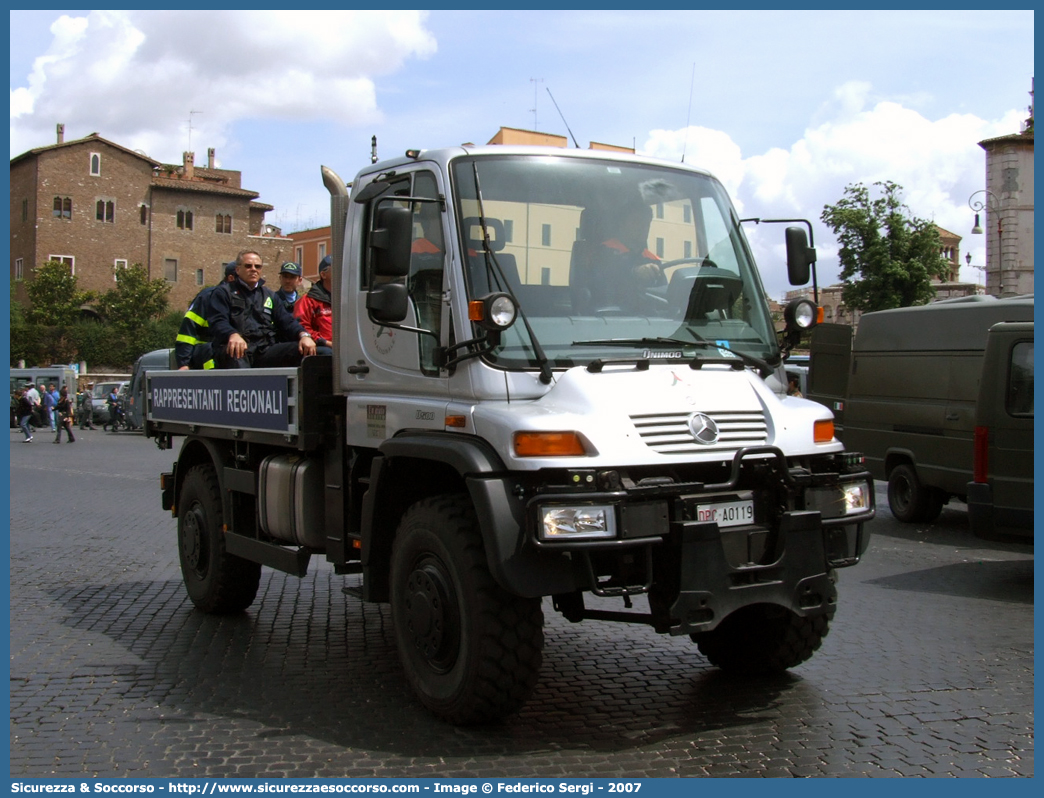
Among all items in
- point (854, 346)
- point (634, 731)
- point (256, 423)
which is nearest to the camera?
point (634, 731)

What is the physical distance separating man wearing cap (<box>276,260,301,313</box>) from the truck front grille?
4.14 meters

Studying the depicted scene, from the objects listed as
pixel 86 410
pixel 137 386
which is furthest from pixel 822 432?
pixel 86 410

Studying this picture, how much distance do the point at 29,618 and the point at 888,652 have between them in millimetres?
5580

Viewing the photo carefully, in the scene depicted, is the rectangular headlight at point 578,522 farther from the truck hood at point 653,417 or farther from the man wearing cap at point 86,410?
the man wearing cap at point 86,410

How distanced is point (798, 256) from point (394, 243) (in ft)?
7.57

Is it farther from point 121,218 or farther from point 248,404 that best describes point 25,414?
point 121,218

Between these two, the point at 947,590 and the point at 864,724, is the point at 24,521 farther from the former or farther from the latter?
the point at 864,724

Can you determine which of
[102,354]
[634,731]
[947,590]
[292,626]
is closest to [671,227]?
[634,731]

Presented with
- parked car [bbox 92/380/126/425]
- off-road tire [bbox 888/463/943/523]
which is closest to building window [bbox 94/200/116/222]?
parked car [bbox 92/380/126/425]

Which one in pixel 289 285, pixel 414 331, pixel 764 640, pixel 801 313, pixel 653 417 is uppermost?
pixel 289 285

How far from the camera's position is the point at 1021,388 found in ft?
32.3

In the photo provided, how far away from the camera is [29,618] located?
25.8 ft

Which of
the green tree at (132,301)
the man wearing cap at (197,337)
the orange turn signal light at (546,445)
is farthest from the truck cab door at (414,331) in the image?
the green tree at (132,301)

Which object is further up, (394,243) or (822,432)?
(394,243)
